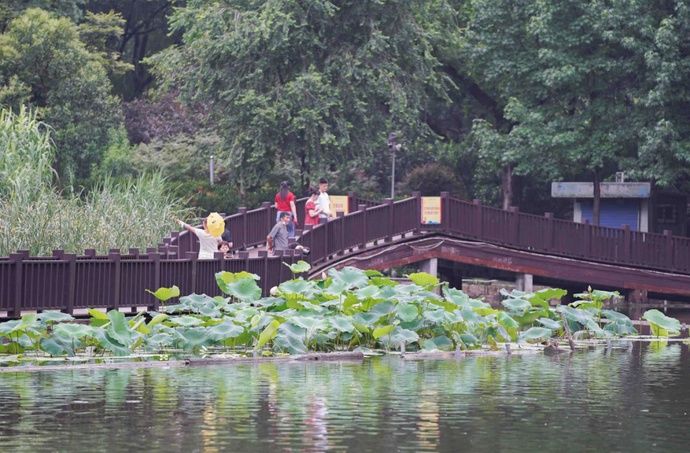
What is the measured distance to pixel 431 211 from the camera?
38.8m

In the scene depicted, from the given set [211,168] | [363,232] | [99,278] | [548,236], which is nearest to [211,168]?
[211,168]

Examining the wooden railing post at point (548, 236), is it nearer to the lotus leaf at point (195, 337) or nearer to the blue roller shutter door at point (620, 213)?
the blue roller shutter door at point (620, 213)

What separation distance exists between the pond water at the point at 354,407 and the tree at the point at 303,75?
23754mm

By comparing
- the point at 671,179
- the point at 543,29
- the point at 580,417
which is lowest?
the point at 580,417

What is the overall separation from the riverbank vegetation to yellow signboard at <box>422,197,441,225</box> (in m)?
12.3

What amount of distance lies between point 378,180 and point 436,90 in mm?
6919

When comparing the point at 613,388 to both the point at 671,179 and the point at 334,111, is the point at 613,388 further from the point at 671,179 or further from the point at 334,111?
the point at 334,111

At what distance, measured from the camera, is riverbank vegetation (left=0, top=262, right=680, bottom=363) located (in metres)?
21.1

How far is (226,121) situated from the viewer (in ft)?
153

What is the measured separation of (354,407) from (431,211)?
72.7 ft

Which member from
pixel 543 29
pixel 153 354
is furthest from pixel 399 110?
pixel 153 354

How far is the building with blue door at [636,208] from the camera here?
4525cm

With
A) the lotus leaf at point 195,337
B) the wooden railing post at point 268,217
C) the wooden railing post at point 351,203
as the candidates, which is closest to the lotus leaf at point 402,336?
the lotus leaf at point 195,337

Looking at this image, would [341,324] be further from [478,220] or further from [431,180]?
[431,180]
